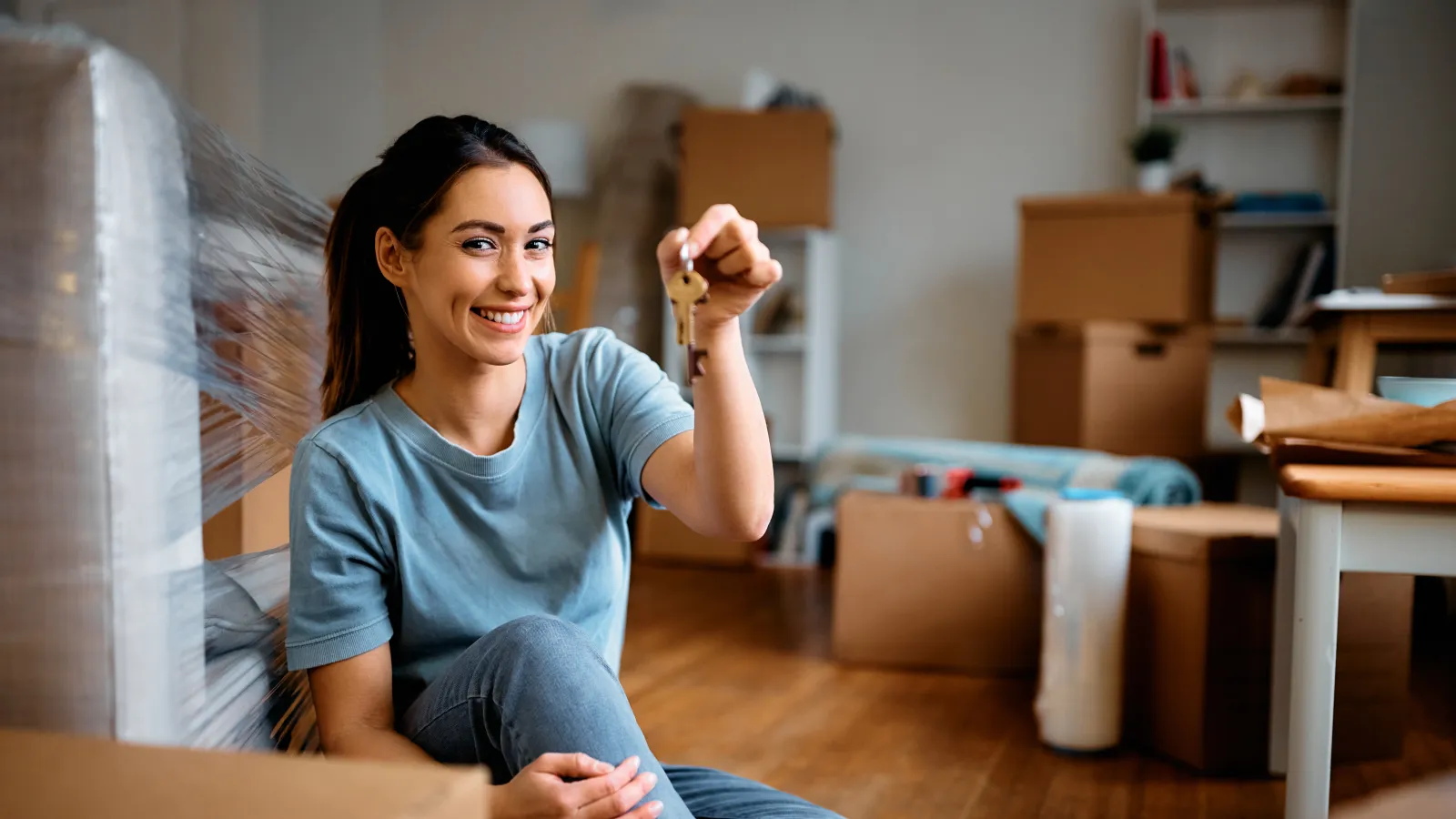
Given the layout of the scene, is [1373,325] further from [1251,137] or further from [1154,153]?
[1251,137]

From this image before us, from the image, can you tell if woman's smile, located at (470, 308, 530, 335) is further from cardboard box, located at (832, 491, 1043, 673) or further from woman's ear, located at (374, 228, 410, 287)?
cardboard box, located at (832, 491, 1043, 673)

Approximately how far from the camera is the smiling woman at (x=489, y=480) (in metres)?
0.94

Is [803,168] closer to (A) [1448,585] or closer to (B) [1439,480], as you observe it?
(A) [1448,585]

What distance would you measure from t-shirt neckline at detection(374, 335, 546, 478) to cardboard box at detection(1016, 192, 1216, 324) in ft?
8.53

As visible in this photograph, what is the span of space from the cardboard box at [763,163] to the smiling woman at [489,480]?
2695mm

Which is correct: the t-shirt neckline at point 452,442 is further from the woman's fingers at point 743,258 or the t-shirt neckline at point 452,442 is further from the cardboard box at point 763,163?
the cardboard box at point 763,163

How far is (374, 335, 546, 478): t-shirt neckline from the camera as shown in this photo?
109 cm

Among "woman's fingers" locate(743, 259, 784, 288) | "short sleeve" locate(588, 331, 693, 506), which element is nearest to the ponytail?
"short sleeve" locate(588, 331, 693, 506)

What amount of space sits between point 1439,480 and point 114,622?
48.7 inches

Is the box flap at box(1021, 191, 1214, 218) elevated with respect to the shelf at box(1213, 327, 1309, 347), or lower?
elevated

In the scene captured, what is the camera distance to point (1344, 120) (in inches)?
142

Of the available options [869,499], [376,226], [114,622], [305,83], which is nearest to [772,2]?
[305,83]

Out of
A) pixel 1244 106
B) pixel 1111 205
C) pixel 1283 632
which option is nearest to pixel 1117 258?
pixel 1111 205

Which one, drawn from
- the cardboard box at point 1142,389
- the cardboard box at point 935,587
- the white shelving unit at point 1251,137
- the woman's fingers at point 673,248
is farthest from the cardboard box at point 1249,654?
the white shelving unit at point 1251,137
